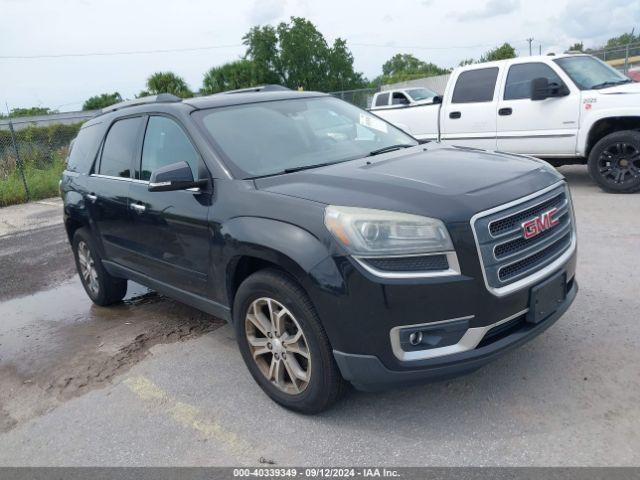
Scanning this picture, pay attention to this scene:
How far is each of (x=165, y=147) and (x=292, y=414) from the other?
82.5 inches

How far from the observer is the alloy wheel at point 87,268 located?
554cm

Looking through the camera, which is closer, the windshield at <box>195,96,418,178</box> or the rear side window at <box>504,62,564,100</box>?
the windshield at <box>195,96,418,178</box>

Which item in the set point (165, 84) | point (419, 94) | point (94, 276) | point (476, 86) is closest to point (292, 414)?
point (94, 276)

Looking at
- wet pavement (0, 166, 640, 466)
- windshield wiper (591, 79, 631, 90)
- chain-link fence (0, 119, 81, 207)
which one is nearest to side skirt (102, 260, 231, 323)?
wet pavement (0, 166, 640, 466)

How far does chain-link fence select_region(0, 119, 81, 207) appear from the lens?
45.8 ft

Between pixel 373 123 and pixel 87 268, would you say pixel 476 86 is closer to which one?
pixel 373 123

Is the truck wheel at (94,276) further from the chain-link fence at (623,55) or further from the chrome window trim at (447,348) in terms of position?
the chain-link fence at (623,55)

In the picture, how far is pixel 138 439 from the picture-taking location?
3238 millimetres

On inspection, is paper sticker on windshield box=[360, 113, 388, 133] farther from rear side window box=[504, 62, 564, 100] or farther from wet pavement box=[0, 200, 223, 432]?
rear side window box=[504, 62, 564, 100]

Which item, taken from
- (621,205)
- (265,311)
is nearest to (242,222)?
(265,311)

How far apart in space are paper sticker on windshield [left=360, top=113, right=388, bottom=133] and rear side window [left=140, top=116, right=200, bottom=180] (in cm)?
140

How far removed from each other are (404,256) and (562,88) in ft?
21.8

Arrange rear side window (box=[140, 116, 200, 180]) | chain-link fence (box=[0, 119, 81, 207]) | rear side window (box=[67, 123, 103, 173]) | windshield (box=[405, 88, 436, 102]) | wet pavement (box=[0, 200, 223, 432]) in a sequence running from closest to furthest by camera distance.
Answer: rear side window (box=[140, 116, 200, 180]) → wet pavement (box=[0, 200, 223, 432]) → rear side window (box=[67, 123, 103, 173]) → chain-link fence (box=[0, 119, 81, 207]) → windshield (box=[405, 88, 436, 102])

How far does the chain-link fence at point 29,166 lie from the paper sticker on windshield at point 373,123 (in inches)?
459
